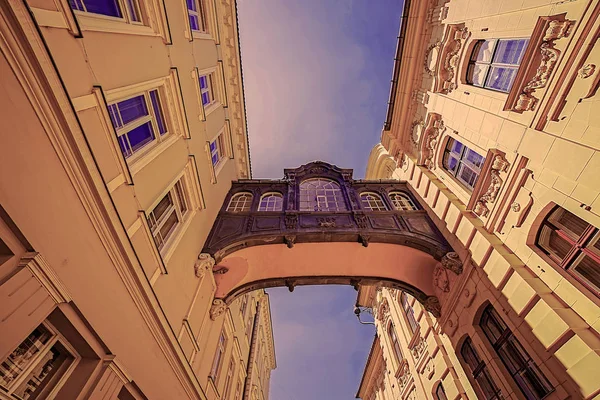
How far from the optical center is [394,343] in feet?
48.5

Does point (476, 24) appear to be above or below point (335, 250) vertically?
above

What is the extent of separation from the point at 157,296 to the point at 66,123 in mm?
3971

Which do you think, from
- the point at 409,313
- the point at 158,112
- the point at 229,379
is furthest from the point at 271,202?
the point at 409,313

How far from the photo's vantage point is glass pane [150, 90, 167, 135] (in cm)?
664

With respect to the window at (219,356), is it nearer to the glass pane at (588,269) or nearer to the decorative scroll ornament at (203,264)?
the decorative scroll ornament at (203,264)

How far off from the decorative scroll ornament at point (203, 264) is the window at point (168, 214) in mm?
1463

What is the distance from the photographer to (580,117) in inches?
205

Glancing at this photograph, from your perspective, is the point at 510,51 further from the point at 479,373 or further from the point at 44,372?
the point at 44,372

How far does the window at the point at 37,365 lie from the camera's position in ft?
10.6

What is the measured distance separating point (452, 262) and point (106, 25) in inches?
446

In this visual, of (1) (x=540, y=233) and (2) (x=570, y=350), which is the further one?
(1) (x=540, y=233)

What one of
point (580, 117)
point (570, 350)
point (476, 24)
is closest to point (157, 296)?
point (570, 350)

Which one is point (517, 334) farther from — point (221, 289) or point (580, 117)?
point (221, 289)

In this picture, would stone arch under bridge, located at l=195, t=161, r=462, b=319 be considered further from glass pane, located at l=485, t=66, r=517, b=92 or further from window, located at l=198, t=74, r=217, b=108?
glass pane, located at l=485, t=66, r=517, b=92
